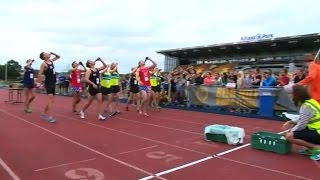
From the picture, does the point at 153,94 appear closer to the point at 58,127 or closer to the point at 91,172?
the point at 58,127

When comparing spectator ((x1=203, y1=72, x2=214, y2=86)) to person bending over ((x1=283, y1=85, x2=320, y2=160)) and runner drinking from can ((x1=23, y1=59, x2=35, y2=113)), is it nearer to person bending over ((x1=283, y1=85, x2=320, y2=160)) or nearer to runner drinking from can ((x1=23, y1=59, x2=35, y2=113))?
runner drinking from can ((x1=23, y1=59, x2=35, y2=113))

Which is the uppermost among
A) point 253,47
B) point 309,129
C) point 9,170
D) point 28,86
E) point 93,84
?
point 253,47

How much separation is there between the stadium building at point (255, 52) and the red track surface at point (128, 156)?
3041cm

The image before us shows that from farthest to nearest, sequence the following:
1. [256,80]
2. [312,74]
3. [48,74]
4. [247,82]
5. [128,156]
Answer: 1. [247,82]
2. [256,80]
3. [48,74]
4. [312,74]
5. [128,156]

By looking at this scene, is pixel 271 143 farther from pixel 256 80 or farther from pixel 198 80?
pixel 198 80

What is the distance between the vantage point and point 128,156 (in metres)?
6.55

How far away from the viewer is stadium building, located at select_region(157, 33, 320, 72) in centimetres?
4109

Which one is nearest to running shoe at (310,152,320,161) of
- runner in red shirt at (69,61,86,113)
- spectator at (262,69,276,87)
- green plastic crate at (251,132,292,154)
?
green plastic crate at (251,132,292,154)

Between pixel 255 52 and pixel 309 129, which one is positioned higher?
pixel 255 52

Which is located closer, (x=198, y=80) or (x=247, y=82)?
(x=247, y=82)

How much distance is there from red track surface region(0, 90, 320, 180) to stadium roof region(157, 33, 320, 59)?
32914mm

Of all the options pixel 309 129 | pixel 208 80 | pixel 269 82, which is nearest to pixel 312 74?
pixel 309 129

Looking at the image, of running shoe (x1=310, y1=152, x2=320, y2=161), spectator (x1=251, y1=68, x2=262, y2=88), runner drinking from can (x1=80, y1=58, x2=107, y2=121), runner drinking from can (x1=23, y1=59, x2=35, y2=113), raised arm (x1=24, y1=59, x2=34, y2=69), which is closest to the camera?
running shoe (x1=310, y1=152, x2=320, y2=161)

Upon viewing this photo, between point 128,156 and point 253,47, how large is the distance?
42.5 metres
